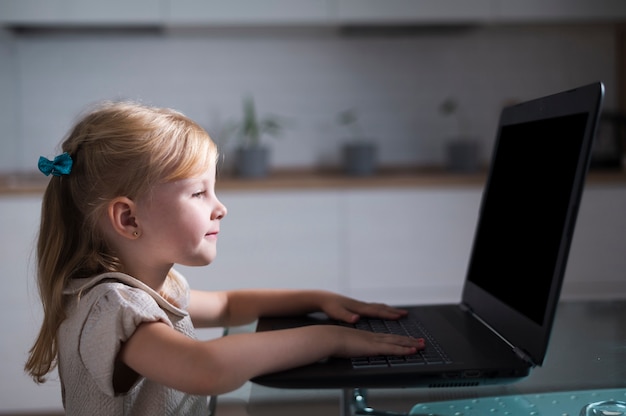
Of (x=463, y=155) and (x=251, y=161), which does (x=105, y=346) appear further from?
(x=463, y=155)

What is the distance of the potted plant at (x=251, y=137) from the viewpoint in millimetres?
2904

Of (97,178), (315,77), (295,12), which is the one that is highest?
(295,12)

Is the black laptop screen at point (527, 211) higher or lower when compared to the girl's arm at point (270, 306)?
higher

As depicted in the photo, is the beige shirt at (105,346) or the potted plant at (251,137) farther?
the potted plant at (251,137)

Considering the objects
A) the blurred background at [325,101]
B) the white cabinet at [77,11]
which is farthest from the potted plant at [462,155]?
the white cabinet at [77,11]

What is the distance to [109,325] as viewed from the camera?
85 centimetres

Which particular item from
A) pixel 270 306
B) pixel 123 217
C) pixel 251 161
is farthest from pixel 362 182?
pixel 123 217

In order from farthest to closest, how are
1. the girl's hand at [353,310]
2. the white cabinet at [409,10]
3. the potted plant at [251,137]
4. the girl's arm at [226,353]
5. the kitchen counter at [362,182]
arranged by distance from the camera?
the potted plant at [251,137] < the white cabinet at [409,10] < the kitchen counter at [362,182] < the girl's hand at [353,310] < the girl's arm at [226,353]

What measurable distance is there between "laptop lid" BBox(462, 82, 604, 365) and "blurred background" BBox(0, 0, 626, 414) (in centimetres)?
145

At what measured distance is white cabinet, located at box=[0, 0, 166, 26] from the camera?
2.73m

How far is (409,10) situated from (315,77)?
551 mm

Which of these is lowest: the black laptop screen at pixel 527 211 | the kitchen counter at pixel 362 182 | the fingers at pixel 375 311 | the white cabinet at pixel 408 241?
the white cabinet at pixel 408 241

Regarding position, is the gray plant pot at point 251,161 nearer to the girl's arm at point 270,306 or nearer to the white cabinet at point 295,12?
the white cabinet at point 295,12

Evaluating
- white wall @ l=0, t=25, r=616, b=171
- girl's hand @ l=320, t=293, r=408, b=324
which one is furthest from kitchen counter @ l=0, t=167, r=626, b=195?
girl's hand @ l=320, t=293, r=408, b=324
